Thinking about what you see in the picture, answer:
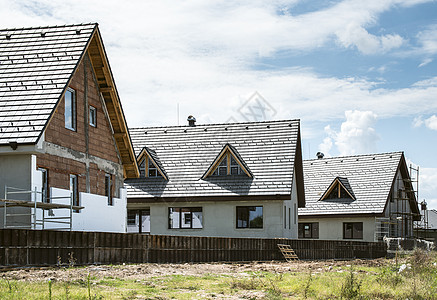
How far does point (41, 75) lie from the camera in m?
22.0

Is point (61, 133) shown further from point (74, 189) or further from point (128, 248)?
point (128, 248)

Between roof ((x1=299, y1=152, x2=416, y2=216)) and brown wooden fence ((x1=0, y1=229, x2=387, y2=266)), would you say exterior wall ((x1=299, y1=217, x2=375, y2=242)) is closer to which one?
roof ((x1=299, y1=152, x2=416, y2=216))

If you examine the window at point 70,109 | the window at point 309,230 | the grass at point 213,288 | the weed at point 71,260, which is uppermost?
the window at point 70,109

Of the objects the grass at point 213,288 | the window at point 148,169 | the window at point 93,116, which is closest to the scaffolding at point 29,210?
the window at point 93,116

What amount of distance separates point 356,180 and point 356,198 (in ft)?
7.01

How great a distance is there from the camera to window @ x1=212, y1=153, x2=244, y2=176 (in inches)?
1383

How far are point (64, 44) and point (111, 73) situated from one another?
100 inches

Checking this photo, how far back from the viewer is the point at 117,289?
1147 cm

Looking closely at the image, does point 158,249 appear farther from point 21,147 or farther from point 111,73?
point 111,73

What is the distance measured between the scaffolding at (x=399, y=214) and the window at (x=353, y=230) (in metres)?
1.25

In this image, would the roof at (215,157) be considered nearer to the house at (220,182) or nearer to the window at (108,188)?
the house at (220,182)

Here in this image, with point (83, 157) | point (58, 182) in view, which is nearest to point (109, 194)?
point (83, 157)

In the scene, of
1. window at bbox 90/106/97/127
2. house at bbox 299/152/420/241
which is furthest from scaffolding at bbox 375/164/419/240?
window at bbox 90/106/97/127

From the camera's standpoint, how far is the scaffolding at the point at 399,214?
1683 inches
